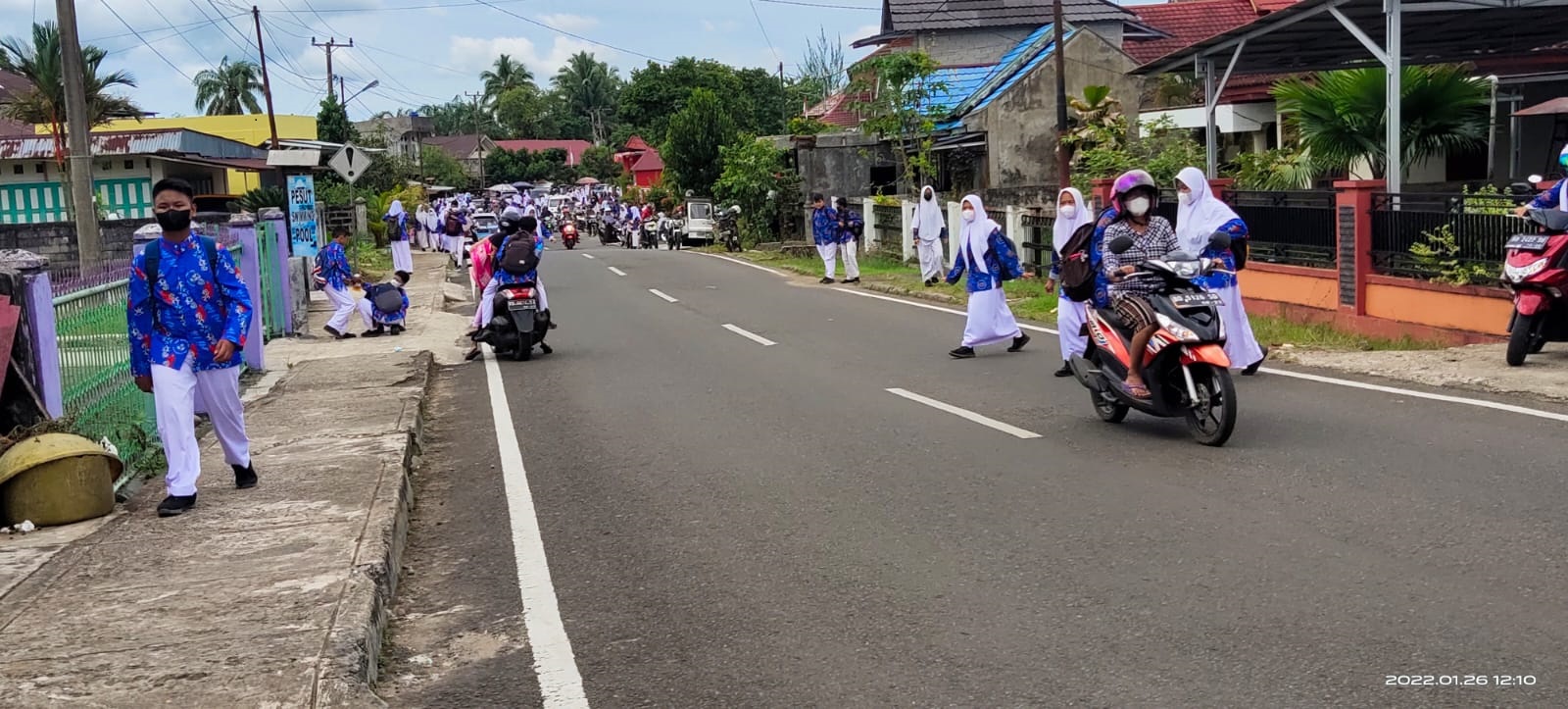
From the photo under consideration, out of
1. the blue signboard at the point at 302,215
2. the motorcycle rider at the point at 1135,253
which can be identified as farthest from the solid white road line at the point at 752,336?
the blue signboard at the point at 302,215

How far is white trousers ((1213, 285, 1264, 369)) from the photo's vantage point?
11570mm

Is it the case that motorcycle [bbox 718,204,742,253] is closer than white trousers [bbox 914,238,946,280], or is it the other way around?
white trousers [bbox 914,238,946,280]

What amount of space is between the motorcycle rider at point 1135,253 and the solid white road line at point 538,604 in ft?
12.5

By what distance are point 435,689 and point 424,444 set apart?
5.68 m

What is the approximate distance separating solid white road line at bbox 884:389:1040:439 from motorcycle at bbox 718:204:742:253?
32.8 m

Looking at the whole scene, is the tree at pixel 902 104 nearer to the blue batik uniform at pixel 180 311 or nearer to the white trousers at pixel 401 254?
the white trousers at pixel 401 254

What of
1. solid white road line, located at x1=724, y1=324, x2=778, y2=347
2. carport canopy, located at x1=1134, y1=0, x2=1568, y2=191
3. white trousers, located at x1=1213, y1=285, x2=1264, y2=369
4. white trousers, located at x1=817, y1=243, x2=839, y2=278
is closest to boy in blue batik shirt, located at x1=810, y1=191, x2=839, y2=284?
white trousers, located at x1=817, y1=243, x2=839, y2=278

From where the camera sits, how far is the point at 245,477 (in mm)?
8445


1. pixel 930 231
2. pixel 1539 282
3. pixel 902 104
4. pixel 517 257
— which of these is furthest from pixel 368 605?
pixel 902 104

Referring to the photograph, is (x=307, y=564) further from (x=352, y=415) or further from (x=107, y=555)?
(x=352, y=415)

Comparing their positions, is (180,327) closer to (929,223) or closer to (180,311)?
(180,311)

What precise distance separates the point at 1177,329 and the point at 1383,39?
15567 millimetres

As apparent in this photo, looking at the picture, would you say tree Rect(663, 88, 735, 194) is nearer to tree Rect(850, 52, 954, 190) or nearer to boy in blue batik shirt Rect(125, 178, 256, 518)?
tree Rect(850, 52, 954, 190)

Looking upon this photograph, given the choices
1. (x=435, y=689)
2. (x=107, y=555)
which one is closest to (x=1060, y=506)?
(x=435, y=689)
